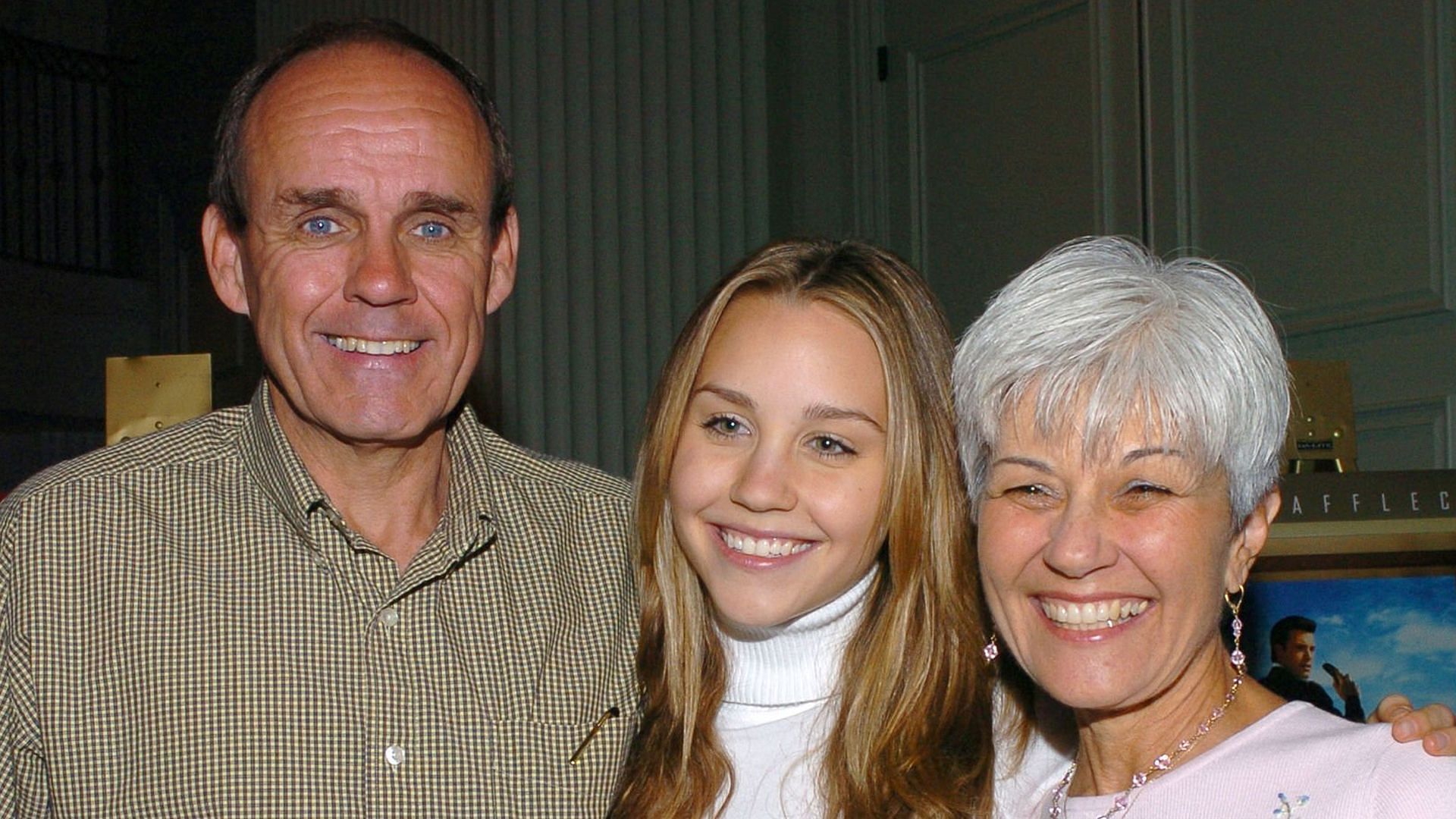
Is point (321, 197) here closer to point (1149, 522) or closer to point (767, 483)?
point (767, 483)

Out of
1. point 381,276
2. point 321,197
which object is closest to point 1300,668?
point 381,276

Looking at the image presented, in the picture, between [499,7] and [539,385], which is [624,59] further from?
[539,385]

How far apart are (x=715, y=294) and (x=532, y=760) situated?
67cm

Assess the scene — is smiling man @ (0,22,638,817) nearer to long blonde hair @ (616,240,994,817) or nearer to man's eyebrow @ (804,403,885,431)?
long blonde hair @ (616,240,994,817)

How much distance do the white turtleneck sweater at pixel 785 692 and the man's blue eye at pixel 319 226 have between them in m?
0.76

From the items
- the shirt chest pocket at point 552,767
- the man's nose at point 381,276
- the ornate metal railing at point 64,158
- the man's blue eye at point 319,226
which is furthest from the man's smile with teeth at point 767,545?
the ornate metal railing at point 64,158

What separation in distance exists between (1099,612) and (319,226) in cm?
105

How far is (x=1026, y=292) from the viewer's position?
1735 mm

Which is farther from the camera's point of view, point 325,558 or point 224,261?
point 224,261

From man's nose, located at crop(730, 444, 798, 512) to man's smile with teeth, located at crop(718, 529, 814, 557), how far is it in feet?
0.16

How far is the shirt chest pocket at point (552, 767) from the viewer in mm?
1886

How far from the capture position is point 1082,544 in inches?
63.8

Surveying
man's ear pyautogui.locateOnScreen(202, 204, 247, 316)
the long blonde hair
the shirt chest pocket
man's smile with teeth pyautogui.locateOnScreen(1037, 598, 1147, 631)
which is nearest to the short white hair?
man's smile with teeth pyautogui.locateOnScreen(1037, 598, 1147, 631)

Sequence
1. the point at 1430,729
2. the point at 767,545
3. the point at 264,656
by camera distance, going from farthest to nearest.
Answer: the point at 767,545 < the point at 264,656 < the point at 1430,729
